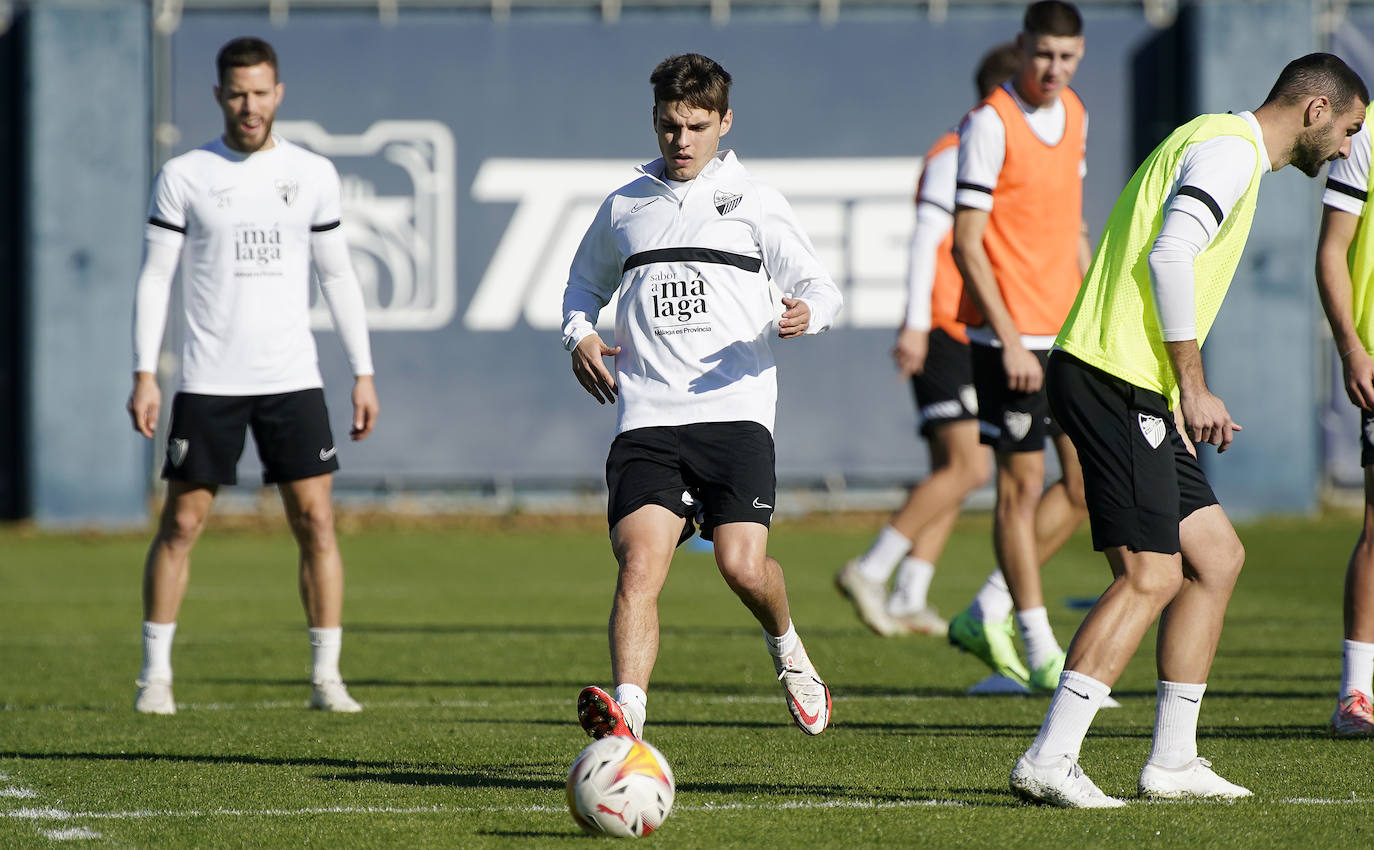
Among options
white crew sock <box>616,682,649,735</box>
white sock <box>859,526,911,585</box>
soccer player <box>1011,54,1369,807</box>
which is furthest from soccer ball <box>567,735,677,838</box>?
white sock <box>859,526,911,585</box>

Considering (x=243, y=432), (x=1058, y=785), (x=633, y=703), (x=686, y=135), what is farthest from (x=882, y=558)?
(x=1058, y=785)

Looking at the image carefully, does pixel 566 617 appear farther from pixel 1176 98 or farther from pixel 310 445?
pixel 1176 98

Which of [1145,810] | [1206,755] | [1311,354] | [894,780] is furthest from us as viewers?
[1311,354]

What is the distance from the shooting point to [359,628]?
10.3 meters

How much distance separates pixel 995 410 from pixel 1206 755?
2073 millimetres

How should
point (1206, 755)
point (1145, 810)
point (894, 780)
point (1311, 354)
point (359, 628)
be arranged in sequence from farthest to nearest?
1. point (1311, 354)
2. point (359, 628)
3. point (1206, 755)
4. point (894, 780)
5. point (1145, 810)

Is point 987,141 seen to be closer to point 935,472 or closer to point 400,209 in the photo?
point 935,472

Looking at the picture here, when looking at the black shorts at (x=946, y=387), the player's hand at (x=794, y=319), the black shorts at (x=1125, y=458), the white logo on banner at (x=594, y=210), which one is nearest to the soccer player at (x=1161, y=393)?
the black shorts at (x=1125, y=458)

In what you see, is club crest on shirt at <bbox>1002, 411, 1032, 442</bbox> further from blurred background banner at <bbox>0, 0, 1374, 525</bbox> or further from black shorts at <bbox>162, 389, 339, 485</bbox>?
blurred background banner at <bbox>0, 0, 1374, 525</bbox>

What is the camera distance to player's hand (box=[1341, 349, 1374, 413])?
6.01 meters

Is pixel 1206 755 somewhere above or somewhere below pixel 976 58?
below

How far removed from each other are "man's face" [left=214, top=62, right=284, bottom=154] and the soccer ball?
11.2ft

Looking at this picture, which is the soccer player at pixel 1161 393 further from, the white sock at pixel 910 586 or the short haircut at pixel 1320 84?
the white sock at pixel 910 586

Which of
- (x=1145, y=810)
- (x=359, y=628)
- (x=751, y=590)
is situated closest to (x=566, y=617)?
(x=359, y=628)
